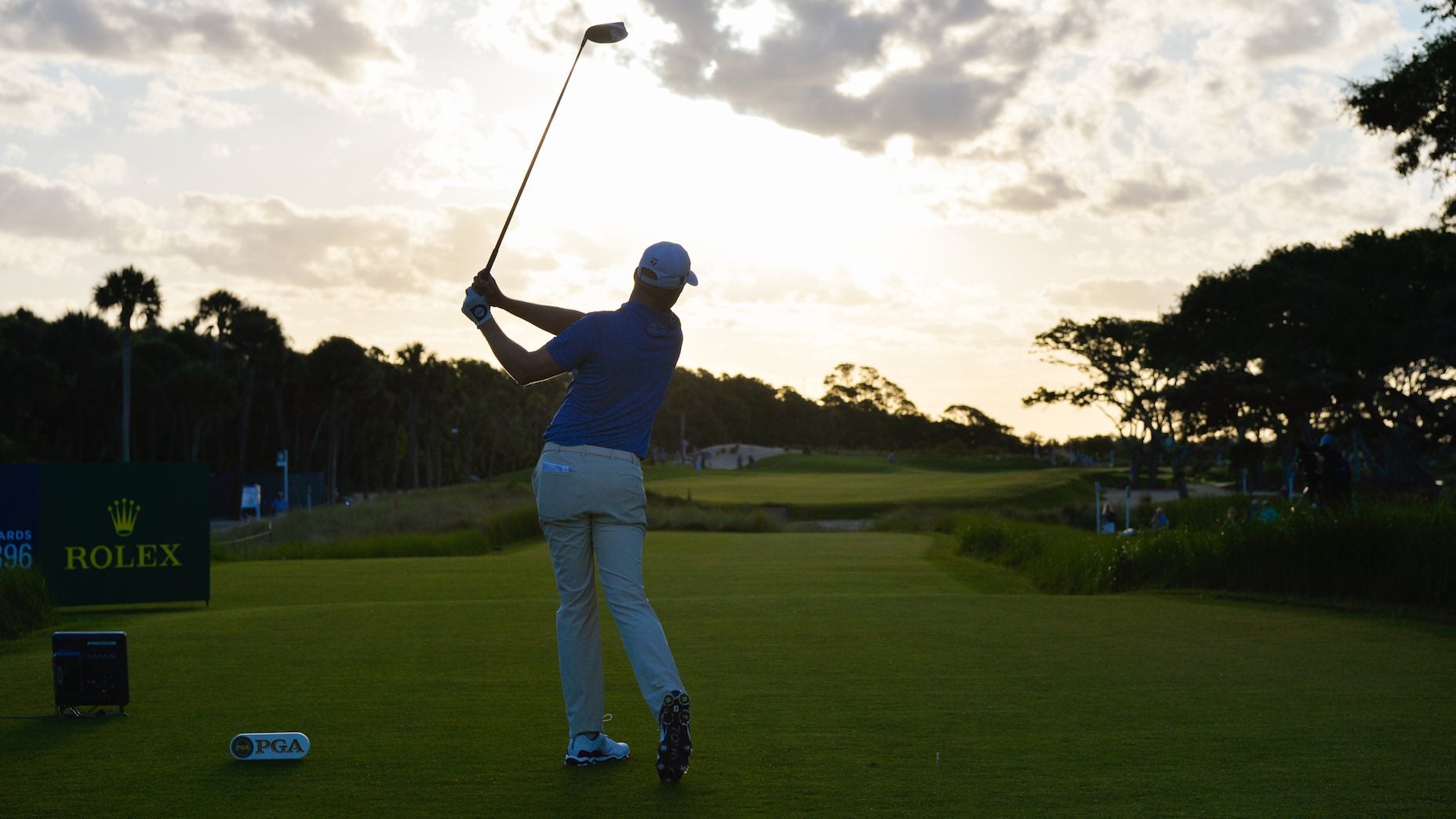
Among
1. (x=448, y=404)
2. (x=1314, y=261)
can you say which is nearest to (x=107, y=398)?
Result: (x=448, y=404)

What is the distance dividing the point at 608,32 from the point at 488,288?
191 cm

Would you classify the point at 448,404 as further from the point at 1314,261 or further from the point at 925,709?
the point at 925,709

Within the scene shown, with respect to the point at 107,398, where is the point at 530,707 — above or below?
below

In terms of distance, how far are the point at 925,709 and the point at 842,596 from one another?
7017 mm

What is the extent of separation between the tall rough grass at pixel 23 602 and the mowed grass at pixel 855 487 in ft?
148

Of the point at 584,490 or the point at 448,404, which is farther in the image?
the point at 448,404

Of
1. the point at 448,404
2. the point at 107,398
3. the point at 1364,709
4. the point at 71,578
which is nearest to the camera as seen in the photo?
the point at 1364,709

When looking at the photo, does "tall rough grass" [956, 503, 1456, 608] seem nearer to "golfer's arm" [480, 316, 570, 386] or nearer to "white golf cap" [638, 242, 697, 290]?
"white golf cap" [638, 242, 697, 290]

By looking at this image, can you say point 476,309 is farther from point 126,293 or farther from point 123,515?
point 126,293

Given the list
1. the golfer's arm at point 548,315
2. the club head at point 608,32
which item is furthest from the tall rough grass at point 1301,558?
the golfer's arm at point 548,315

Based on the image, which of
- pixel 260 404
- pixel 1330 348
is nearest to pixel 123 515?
pixel 1330 348

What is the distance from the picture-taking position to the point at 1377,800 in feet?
14.5

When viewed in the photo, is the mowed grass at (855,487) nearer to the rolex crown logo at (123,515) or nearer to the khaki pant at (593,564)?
the rolex crown logo at (123,515)

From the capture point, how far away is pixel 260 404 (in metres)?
87.8
